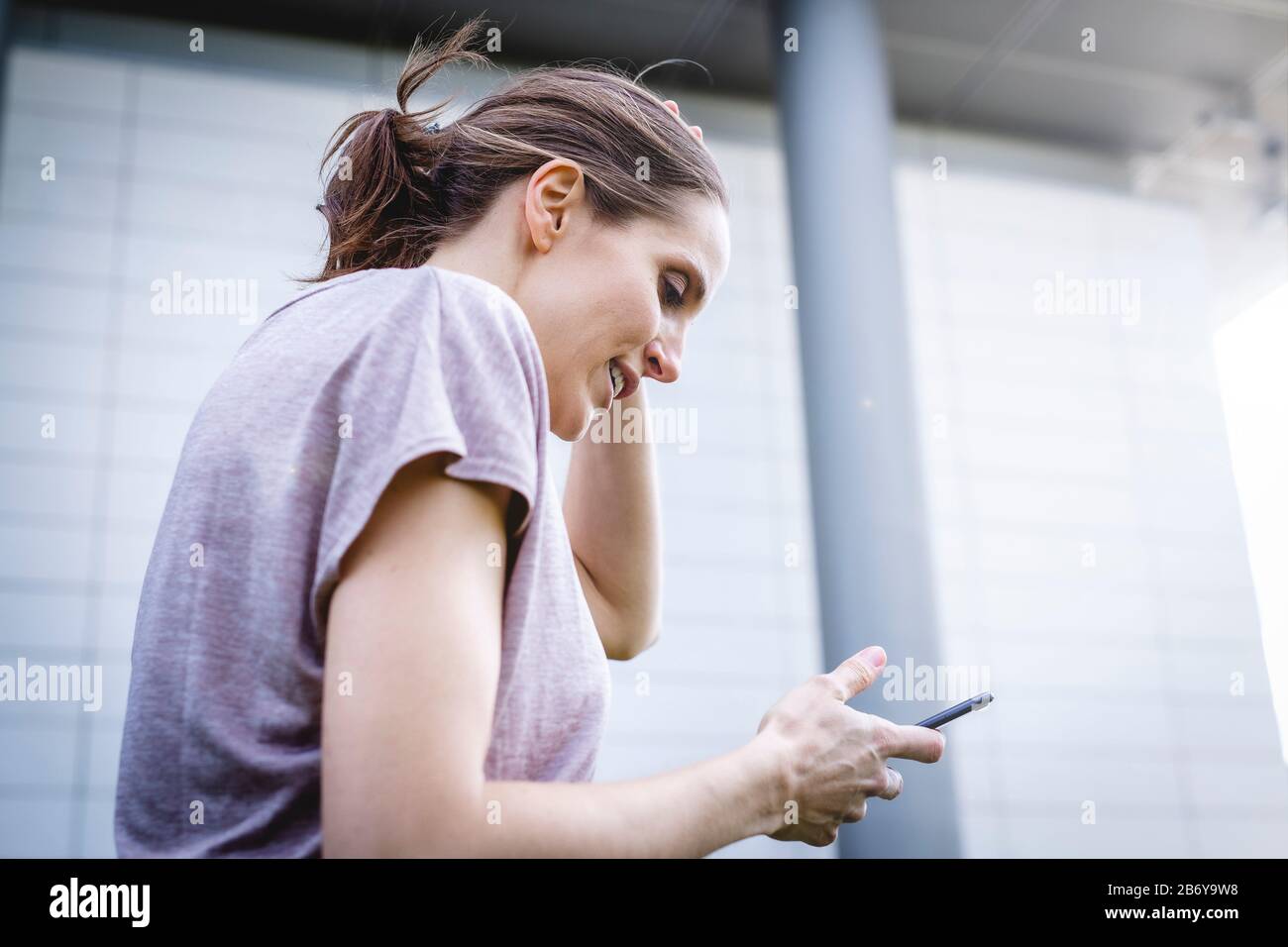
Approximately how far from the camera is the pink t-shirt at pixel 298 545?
52 centimetres

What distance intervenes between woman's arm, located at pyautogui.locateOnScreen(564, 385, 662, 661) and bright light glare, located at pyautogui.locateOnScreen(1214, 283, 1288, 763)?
271 cm

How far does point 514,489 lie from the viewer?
520mm

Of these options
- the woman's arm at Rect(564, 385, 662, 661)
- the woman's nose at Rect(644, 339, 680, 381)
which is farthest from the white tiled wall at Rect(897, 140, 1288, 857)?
the woman's nose at Rect(644, 339, 680, 381)

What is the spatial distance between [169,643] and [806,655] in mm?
2651

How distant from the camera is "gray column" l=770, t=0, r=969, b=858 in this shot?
7.71 feet

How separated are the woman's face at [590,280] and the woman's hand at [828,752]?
0.26m

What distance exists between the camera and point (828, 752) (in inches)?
25.2

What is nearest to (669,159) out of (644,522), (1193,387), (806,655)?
(644,522)

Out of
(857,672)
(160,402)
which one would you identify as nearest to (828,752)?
(857,672)

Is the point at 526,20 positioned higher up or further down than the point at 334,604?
higher up

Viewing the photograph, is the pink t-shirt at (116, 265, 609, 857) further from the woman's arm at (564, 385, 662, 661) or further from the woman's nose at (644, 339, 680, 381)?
the woman's arm at (564, 385, 662, 661)

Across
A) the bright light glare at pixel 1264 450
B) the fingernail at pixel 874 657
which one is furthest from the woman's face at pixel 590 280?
the bright light glare at pixel 1264 450
